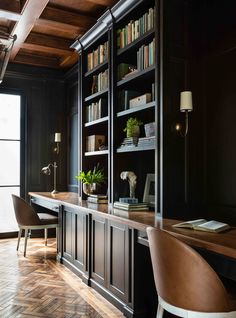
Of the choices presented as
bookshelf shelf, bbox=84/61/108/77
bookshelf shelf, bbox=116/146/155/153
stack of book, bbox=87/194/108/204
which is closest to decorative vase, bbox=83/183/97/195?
stack of book, bbox=87/194/108/204

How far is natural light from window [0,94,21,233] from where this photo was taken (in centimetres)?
588

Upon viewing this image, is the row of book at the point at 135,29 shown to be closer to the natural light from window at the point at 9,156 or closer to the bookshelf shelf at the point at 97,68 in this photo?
the bookshelf shelf at the point at 97,68

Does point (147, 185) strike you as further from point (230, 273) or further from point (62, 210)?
point (230, 273)

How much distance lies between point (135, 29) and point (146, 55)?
0.38 metres

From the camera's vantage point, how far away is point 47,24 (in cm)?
445

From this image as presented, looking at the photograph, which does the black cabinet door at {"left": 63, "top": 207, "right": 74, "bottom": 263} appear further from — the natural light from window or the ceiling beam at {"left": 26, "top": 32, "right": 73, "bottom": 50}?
the ceiling beam at {"left": 26, "top": 32, "right": 73, "bottom": 50}

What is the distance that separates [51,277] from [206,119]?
234 centimetres

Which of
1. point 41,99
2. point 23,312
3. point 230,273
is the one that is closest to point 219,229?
point 230,273

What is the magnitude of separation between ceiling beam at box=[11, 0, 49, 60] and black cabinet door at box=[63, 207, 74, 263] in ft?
7.57

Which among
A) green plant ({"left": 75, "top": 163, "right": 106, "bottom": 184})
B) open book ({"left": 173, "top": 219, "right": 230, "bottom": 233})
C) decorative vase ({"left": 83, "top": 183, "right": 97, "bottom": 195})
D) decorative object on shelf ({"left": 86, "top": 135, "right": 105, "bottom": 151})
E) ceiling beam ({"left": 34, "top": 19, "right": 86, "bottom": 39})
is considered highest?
→ ceiling beam ({"left": 34, "top": 19, "right": 86, "bottom": 39})

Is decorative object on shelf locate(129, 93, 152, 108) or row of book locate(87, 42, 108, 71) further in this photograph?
row of book locate(87, 42, 108, 71)

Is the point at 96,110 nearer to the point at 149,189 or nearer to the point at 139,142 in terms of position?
the point at 139,142

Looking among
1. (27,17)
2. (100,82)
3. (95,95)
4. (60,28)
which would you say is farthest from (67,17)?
(95,95)

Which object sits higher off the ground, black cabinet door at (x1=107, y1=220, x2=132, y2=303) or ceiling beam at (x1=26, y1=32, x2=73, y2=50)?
ceiling beam at (x1=26, y1=32, x2=73, y2=50)
